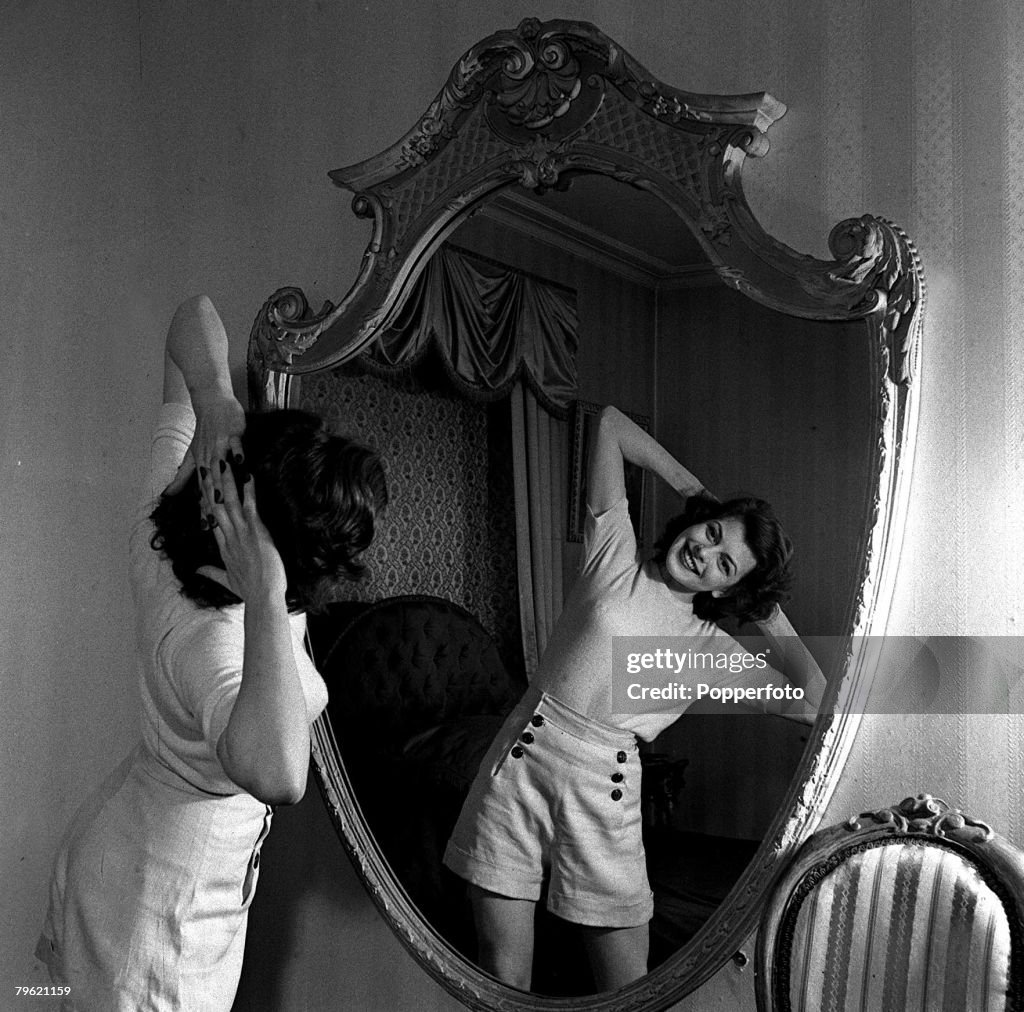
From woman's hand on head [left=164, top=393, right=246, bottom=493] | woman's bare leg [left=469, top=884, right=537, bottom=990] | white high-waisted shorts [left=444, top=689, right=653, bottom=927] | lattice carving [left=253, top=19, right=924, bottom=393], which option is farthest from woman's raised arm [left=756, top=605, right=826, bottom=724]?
woman's hand on head [left=164, top=393, right=246, bottom=493]

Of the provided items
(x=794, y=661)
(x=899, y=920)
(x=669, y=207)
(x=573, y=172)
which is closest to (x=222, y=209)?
(x=573, y=172)

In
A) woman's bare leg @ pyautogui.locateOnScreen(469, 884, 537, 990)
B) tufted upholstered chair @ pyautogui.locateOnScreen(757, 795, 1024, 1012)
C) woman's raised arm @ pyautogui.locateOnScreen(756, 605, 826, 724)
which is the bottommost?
woman's bare leg @ pyautogui.locateOnScreen(469, 884, 537, 990)

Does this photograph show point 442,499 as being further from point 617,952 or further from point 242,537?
point 617,952

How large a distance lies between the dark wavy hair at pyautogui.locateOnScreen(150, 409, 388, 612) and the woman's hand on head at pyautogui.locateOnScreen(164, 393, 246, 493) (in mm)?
22

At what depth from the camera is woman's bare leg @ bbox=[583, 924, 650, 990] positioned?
170 cm

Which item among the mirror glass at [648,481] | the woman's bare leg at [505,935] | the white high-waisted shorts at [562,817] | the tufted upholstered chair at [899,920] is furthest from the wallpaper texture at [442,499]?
the tufted upholstered chair at [899,920]

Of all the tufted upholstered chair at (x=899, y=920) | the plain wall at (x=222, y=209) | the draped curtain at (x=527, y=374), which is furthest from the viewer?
the draped curtain at (x=527, y=374)

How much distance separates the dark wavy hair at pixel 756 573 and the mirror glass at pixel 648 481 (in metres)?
0.02

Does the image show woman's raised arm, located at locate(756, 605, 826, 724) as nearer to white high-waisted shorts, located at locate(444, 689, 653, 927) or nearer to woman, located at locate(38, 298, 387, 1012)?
white high-waisted shorts, located at locate(444, 689, 653, 927)

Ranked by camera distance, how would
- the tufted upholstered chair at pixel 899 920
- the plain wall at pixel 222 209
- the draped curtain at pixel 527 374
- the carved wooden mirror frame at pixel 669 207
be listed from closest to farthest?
the tufted upholstered chair at pixel 899 920 < the carved wooden mirror frame at pixel 669 207 < the plain wall at pixel 222 209 < the draped curtain at pixel 527 374

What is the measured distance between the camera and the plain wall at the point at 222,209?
169 cm

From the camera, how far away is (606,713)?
1710 millimetres

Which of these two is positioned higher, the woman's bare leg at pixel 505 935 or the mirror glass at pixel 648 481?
the mirror glass at pixel 648 481

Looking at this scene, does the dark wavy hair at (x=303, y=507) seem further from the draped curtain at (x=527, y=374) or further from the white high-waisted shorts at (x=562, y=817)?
the white high-waisted shorts at (x=562, y=817)
